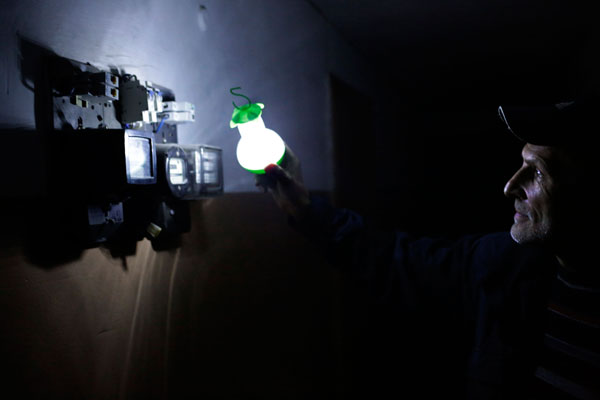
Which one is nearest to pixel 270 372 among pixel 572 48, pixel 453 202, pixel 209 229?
pixel 209 229

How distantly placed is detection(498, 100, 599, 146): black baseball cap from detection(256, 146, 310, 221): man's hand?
610 millimetres

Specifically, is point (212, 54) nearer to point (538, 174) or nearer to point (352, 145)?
point (538, 174)

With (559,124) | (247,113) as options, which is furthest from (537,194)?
(247,113)

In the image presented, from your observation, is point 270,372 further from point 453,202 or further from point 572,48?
point 453,202

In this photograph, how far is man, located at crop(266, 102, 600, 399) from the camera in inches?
40.4

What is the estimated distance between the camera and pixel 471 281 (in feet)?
4.13

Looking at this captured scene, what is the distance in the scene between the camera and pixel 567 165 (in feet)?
3.49

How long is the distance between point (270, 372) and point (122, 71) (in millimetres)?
1003

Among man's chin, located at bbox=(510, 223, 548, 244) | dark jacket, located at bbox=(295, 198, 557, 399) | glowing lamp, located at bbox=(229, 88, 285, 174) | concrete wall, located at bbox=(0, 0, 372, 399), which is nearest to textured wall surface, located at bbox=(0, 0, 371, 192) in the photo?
concrete wall, located at bbox=(0, 0, 372, 399)

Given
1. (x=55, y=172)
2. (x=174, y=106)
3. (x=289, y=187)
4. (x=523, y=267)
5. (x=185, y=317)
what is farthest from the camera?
(x=289, y=187)

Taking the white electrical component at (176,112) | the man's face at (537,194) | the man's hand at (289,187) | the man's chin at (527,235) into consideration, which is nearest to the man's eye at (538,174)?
the man's face at (537,194)

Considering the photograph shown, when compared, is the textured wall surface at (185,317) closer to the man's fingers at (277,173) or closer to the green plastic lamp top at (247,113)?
the man's fingers at (277,173)

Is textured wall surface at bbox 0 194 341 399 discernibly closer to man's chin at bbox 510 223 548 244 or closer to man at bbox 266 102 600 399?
man at bbox 266 102 600 399

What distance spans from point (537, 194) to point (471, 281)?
0.32 m
